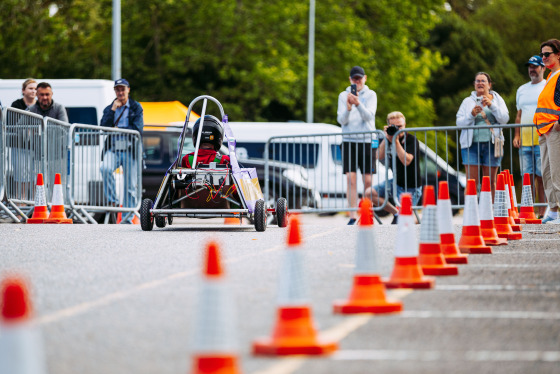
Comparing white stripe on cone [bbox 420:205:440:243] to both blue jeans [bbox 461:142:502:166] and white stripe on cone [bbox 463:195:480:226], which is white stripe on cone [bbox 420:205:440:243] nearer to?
white stripe on cone [bbox 463:195:480:226]

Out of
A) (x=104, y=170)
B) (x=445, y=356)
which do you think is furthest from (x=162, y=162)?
(x=445, y=356)

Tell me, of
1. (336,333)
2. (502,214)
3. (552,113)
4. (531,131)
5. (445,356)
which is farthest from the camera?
(531,131)

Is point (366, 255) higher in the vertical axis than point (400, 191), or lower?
lower

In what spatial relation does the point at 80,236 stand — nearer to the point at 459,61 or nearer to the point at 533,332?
the point at 533,332

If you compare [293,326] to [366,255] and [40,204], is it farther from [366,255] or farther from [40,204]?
[40,204]

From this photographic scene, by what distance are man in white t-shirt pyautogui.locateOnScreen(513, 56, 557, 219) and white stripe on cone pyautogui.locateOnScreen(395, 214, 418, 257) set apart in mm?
8697

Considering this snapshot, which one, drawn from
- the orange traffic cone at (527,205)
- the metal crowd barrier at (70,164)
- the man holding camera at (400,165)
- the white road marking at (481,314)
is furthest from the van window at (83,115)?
the white road marking at (481,314)

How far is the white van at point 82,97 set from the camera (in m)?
23.4

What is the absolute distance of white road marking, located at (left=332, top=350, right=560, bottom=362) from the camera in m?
5.36

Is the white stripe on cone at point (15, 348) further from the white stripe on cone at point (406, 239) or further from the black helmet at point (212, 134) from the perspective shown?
the black helmet at point (212, 134)

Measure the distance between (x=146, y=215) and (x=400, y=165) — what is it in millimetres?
4771

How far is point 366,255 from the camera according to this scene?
6.80 metres

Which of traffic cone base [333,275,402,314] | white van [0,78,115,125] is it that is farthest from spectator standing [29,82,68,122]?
traffic cone base [333,275,402,314]

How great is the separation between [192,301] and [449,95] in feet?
165
